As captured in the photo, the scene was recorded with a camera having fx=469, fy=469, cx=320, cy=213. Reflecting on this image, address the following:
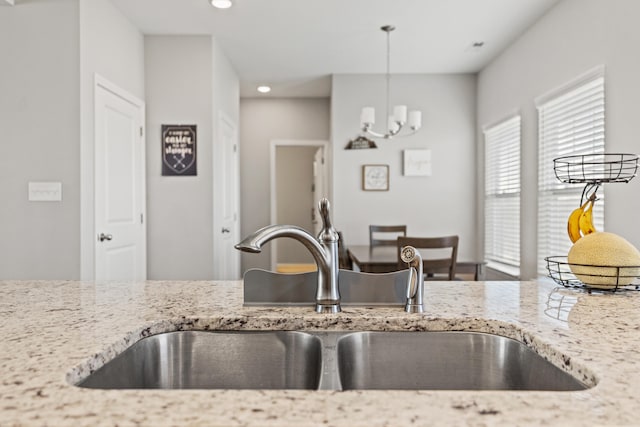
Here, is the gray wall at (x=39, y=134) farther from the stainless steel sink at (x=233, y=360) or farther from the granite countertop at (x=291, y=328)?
the stainless steel sink at (x=233, y=360)

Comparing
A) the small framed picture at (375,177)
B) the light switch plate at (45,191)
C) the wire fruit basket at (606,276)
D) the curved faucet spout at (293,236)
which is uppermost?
the small framed picture at (375,177)

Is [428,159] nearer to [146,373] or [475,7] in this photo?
[475,7]

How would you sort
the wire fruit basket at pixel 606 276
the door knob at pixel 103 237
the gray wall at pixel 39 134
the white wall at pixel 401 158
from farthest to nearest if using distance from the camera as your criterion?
the white wall at pixel 401 158 < the door knob at pixel 103 237 < the gray wall at pixel 39 134 < the wire fruit basket at pixel 606 276

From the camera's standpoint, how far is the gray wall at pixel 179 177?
13.9 ft

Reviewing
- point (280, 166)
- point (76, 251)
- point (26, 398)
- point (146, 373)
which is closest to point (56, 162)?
point (76, 251)

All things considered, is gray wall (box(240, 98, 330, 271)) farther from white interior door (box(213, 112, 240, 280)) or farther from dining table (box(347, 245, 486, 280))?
dining table (box(347, 245, 486, 280))

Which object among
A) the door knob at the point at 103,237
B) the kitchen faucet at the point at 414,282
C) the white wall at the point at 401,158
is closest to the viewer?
the kitchen faucet at the point at 414,282

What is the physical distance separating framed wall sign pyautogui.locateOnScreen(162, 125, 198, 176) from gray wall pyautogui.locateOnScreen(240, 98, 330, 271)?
7.19 ft

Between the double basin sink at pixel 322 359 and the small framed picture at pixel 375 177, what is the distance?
4555 mm

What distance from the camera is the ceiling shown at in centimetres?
361

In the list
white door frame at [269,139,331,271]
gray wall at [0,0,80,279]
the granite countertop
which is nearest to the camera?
the granite countertop

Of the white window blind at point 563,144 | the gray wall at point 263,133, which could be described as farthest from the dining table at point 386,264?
the gray wall at point 263,133

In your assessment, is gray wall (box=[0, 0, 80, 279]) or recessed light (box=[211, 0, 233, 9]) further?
recessed light (box=[211, 0, 233, 9])

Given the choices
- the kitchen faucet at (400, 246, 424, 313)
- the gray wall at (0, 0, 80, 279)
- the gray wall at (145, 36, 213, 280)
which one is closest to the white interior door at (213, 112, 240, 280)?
the gray wall at (145, 36, 213, 280)
